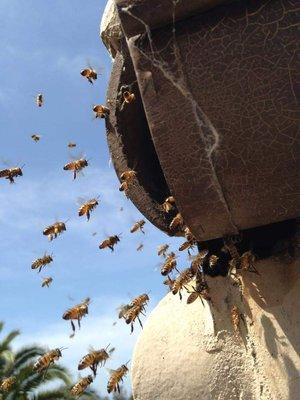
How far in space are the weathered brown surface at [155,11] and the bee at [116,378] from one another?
90.5 inches

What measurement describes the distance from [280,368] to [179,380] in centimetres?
37

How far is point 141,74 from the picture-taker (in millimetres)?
1804

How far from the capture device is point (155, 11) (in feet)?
5.71

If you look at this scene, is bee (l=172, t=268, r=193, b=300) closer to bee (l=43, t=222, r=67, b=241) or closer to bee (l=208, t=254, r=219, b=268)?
bee (l=208, t=254, r=219, b=268)

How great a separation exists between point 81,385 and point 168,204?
224cm

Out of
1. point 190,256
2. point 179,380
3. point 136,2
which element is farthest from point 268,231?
point 136,2

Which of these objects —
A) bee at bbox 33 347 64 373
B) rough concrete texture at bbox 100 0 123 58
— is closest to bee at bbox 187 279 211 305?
rough concrete texture at bbox 100 0 123 58

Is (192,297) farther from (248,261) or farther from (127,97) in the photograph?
(127,97)

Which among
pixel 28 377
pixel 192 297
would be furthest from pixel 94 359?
pixel 28 377

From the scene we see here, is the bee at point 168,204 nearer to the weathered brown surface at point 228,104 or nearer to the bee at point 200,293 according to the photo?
the bee at point 200,293

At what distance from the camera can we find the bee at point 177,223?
235 centimetres

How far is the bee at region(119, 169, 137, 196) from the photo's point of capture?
2.38 meters

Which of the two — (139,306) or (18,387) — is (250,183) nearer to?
(139,306)

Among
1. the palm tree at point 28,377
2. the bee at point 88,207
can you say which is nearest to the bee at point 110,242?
the bee at point 88,207
